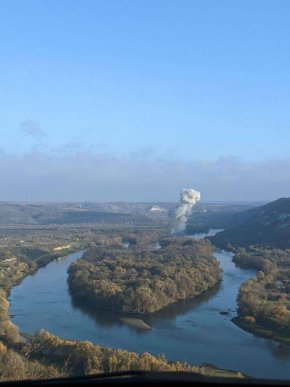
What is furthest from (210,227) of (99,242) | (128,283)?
(128,283)

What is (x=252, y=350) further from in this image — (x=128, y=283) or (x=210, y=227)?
(x=210, y=227)

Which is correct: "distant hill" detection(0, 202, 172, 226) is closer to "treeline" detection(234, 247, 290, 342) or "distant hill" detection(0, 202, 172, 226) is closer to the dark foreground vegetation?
the dark foreground vegetation

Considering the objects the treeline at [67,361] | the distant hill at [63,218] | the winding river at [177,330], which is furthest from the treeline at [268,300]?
the distant hill at [63,218]

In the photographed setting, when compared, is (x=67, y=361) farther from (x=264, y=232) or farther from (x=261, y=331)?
(x=264, y=232)

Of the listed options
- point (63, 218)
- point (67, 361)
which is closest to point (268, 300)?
point (67, 361)

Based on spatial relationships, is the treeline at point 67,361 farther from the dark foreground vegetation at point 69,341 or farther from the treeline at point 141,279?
the treeline at point 141,279

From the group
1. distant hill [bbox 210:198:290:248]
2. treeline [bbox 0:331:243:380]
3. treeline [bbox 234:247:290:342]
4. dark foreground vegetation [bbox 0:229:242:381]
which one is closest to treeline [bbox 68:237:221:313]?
dark foreground vegetation [bbox 0:229:242:381]
